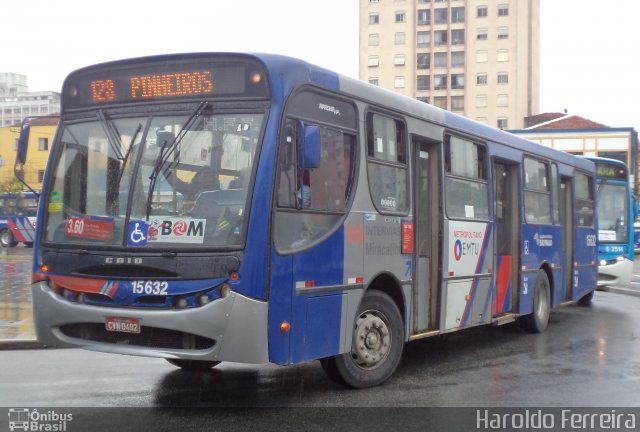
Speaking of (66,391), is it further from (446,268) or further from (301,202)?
(446,268)

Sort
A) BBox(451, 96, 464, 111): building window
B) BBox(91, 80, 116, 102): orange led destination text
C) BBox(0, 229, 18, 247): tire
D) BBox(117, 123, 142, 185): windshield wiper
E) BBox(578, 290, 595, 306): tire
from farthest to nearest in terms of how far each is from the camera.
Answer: BBox(451, 96, 464, 111): building window
BBox(0, 229, 18, 247): tire
BBox(578, 290, 595, 306): tire
BBox(91, 80, 116, 102): orange led destination text
BBox(117, 123, 142, 185): windshield wiper

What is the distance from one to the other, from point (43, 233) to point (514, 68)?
275 ft

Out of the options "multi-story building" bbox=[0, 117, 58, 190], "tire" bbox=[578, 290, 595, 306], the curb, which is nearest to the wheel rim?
the curb

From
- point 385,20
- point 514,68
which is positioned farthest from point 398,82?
point 514,68

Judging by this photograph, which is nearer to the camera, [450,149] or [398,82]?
[450,149]

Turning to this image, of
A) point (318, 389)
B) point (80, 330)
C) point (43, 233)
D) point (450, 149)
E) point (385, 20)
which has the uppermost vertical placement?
point (385, 20)

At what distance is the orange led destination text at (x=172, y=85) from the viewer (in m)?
6.49

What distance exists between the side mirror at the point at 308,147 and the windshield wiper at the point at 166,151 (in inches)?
33.0

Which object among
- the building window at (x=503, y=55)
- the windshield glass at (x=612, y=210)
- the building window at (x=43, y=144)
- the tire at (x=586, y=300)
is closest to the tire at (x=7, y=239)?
the building window at (x=43, y=144)

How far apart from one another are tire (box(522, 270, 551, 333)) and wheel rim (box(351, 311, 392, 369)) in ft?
15.9

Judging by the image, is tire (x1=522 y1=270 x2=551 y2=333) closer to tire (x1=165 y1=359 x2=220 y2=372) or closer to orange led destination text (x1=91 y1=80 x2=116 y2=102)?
tire (x1=165 y1=359 x2=220 y2=372)

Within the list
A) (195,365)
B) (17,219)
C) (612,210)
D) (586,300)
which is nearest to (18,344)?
(195,365)

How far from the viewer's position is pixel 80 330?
21.7 ft

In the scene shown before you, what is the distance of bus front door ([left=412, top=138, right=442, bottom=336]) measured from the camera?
332 inches
